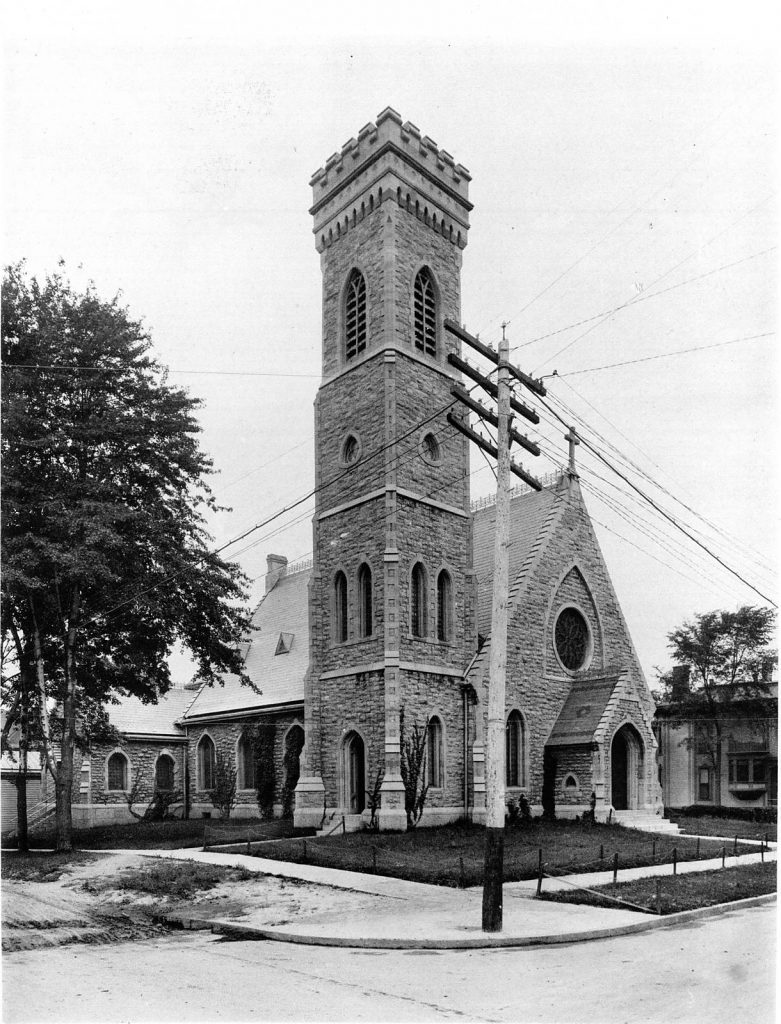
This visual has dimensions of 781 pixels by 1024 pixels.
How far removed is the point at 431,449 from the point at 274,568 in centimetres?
1714

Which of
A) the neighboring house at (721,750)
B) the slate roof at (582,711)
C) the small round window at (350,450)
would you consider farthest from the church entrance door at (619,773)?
the neighboring house at (721,750)

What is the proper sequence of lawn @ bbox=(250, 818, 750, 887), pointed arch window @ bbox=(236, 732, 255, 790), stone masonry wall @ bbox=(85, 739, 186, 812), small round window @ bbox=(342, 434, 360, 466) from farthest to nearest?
1. stone masonry wall @ bbox=(85, 739, 186, 812)
2. pointed arch window @ bbox=(236, 732, 255, 790)
3. small round window @ bbox=(342, 434, 360, 466)
4. lawn @ bbox=(250, 818, 750, 887)

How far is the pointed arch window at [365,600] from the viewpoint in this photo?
27641mm

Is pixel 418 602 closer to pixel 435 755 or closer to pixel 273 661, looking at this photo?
pixel 435 755

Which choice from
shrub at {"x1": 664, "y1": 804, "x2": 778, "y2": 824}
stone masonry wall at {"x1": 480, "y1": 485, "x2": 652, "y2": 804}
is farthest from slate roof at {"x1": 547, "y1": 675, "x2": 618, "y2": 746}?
shrub at {"x1": 664, "y1": 804, "x2": 778, "y2": 824}

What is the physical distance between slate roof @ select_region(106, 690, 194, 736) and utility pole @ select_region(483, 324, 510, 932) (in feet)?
87.7

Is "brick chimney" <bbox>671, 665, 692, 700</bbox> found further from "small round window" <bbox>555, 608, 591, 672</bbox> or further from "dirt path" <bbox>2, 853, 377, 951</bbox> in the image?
"dirt path" <bbox>2, 853, 377, 951</bbox>

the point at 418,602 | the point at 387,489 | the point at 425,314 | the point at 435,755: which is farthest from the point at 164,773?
the point at 425,314

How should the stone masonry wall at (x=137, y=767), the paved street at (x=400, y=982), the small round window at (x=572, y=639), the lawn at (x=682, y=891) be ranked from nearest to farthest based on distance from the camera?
the paved street at (x=400, y=982)
the lawn at (x=682, y=891)
the small round window at (x=572, y=639)
the stone masonry wall at (x=137, y=767)

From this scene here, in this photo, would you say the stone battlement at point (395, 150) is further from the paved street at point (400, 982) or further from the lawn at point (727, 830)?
the paved street at point (400, 982)

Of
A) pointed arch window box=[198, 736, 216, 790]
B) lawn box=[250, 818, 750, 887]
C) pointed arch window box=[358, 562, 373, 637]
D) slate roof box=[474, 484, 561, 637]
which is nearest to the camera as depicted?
lawn box=[250, 818, 750, 887]

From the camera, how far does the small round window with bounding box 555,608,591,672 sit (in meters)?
31.5

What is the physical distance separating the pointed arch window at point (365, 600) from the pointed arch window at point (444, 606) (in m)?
2.14

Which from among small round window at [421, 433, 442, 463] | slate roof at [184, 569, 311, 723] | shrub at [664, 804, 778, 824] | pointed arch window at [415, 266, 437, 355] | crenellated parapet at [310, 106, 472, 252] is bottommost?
shrub at [664, 804, 778, 824]
